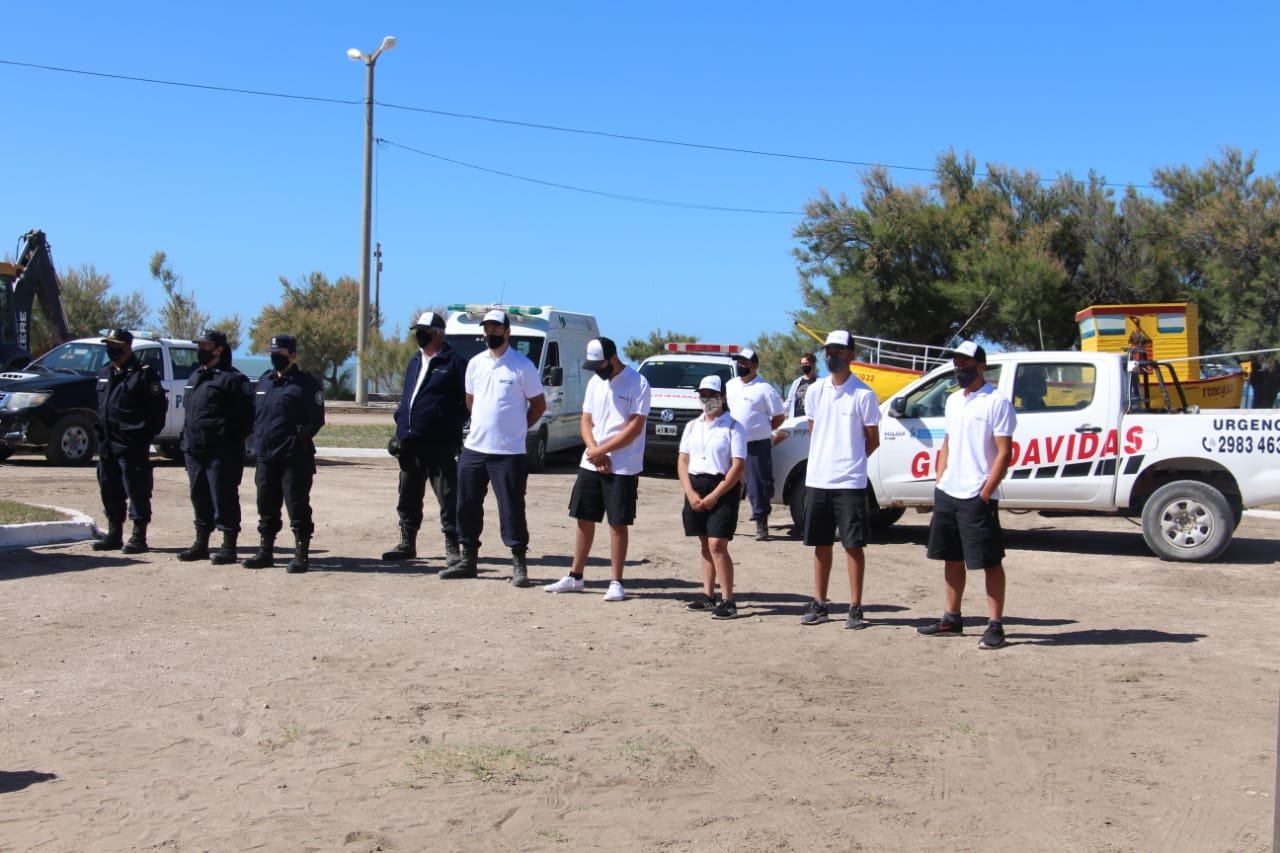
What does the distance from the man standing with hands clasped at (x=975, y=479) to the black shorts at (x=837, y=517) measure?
1.52 feet

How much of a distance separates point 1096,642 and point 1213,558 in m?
4.17

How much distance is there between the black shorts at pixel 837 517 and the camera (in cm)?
825

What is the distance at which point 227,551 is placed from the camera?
10.4 meters

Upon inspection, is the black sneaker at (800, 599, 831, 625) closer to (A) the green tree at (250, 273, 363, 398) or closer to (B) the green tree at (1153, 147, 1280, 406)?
(B) the green tree at (1153, 147, 1280, 406)

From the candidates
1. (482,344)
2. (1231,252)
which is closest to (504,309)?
(482,344)

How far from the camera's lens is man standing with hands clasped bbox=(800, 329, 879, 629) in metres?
8.28

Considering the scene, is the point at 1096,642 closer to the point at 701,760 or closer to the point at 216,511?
the point at 701,760

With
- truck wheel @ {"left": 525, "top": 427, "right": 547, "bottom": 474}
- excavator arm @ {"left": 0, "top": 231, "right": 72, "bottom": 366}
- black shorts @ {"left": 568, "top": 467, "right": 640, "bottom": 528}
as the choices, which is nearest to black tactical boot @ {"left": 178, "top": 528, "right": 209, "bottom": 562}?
black shorts @ {"left": 568, "top": 467, "right": 640, "bottom": 528}

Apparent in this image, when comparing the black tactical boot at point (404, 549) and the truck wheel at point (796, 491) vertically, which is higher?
the truck wheel at point (796, 491)

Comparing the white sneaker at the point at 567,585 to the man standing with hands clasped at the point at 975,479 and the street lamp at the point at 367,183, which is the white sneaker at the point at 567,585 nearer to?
the man standing with hands clasped at the point at 975,479

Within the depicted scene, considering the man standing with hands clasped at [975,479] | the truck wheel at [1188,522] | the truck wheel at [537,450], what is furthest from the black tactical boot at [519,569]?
the truck wheel at [537,450]

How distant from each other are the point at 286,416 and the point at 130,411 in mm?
1550

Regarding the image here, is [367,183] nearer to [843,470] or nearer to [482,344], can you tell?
[482,344]

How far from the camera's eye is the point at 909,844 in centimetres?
468
